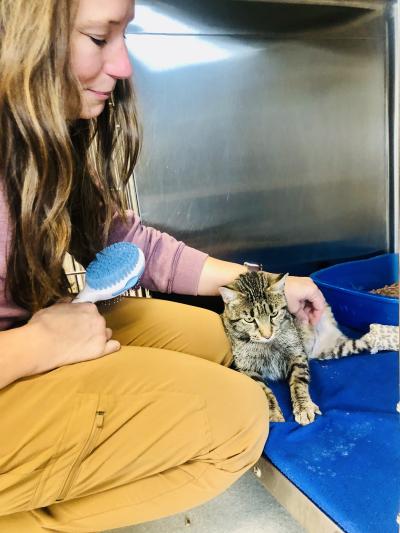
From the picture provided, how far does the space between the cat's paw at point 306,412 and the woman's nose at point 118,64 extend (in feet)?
2.27

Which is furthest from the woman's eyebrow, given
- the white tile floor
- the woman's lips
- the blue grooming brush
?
the white tile floor

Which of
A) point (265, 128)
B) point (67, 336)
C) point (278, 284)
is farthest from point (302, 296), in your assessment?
point (265, 128)

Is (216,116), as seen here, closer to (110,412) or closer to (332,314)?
(332,314)

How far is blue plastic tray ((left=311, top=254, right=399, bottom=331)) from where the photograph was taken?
131cm

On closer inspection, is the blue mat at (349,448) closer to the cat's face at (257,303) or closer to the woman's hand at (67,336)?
the cat's face at (257,303)

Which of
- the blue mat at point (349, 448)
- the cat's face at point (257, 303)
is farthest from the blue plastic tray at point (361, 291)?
the cat's face at point (257, 303)

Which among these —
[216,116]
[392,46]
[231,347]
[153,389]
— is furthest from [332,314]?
[392,46]

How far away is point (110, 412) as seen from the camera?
0.66 m

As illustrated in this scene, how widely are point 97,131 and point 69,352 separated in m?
0.39

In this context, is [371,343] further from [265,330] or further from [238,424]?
[238,424]

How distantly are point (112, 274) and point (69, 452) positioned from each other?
0.27 m

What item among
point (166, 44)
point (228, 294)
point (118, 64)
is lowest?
point (228, 294)

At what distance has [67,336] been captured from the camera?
71 centimetres

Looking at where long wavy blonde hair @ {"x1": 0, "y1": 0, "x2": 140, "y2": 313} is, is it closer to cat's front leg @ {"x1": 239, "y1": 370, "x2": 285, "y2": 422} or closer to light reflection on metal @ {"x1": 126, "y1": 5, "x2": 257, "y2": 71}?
cat's front leg @ {"x1": 239, "y1": 370, "x2": 285, "y2": 422}
